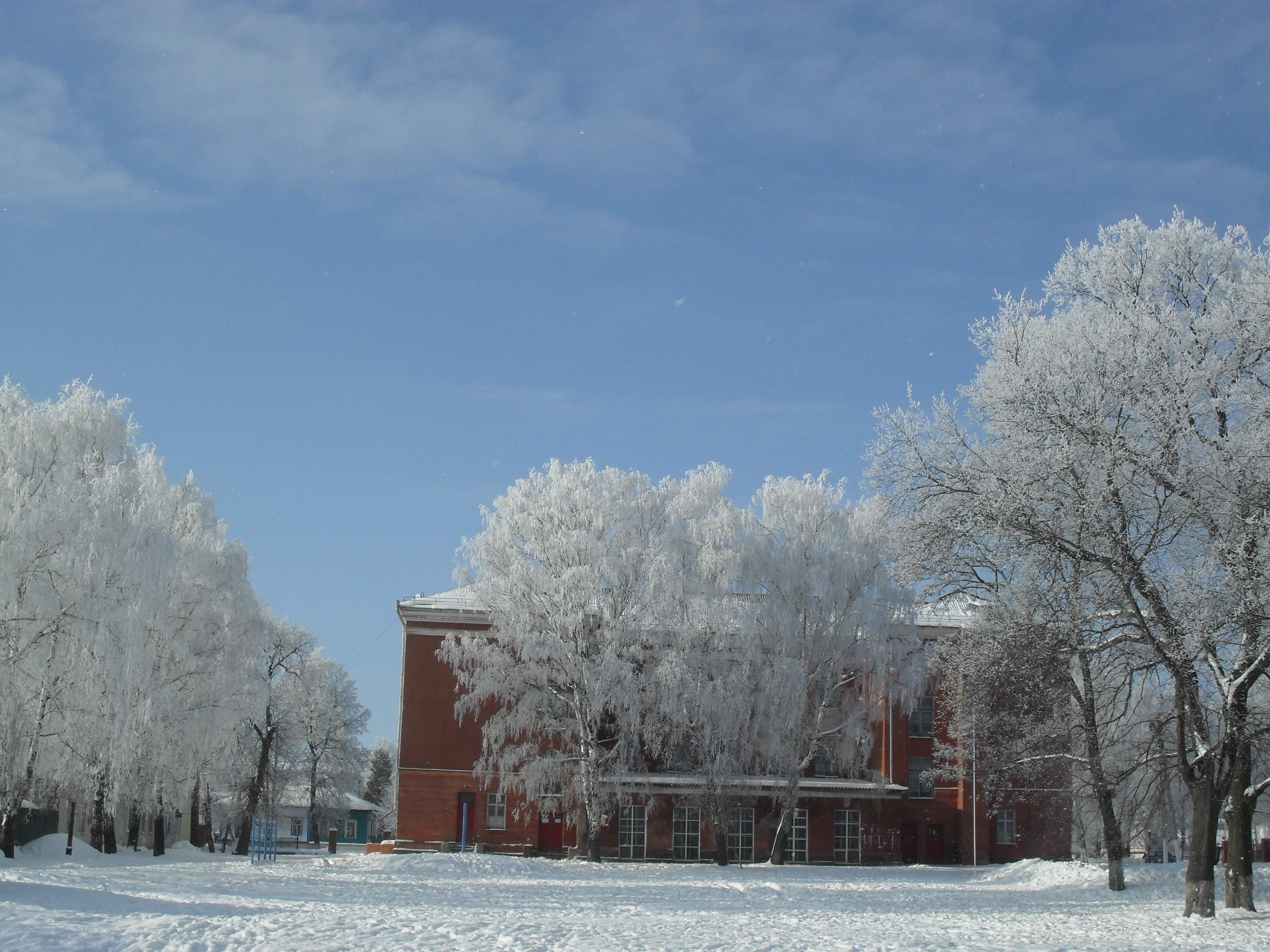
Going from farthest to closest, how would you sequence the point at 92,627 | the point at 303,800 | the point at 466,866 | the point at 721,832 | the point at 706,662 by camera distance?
the point at 303,800 → the point at 721,832 → the point at 706,662 → the point at 466,866 → the point at 92,627

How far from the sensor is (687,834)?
4412 centimetres

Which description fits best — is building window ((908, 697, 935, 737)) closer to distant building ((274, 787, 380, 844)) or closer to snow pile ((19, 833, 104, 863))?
snow pile ((19, 833, 104, 863))

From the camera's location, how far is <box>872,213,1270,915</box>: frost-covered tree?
1596 cm

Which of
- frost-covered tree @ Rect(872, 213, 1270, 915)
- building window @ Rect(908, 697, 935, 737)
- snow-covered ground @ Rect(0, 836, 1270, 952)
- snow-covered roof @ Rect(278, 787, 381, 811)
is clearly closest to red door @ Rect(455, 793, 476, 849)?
snow-covered ground @ Rect(0, 836, 1270, 952)

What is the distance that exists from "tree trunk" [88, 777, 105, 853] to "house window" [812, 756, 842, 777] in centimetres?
2622

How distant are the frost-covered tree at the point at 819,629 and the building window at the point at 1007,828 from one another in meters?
11.1

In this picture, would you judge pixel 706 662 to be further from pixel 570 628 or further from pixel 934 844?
pixel 934 844

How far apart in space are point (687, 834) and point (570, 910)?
1064 inches

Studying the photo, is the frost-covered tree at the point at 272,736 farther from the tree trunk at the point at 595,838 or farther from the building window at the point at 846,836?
the building window at the point at 846,836

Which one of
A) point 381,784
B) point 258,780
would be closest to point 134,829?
point 258,780

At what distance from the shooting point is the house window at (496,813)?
1711 inches

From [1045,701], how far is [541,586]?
60.8ft

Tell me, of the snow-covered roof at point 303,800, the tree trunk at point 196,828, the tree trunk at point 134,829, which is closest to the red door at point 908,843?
the tree trunk at point 134,829

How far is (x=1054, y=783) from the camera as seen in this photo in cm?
3800
